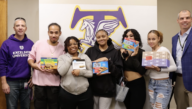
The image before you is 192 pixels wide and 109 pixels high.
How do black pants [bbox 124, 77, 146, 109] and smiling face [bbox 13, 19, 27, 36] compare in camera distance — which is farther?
smiling face [bbox 13, 19, 27, 36]

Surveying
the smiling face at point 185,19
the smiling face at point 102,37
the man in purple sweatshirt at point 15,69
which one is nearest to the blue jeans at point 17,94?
the man in purple sweatshirt at point 15,69

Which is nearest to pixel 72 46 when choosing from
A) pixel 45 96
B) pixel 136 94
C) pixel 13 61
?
pixel 45 96

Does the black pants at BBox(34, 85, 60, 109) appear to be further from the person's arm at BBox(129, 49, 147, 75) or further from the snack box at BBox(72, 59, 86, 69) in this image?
the person's arm at BBox(129, 49, 147, 75)

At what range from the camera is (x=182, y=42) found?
8.00ft

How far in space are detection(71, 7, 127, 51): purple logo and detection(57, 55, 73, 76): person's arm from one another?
817 mm

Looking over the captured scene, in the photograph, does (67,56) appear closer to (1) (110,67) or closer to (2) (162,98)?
(1) (110,67)

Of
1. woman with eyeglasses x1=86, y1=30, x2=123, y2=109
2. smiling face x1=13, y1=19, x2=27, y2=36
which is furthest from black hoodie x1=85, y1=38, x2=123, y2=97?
smiling face x1=13, y1=19, x2=27, y2=36

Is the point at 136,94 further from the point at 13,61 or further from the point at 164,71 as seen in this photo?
the point at 13,61

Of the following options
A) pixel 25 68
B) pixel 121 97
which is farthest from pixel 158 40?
pixel 25 68

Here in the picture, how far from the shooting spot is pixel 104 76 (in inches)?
94.0

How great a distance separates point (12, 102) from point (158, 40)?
2.64m

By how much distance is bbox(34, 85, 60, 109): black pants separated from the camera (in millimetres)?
2344

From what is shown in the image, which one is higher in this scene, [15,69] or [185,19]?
[185,19]

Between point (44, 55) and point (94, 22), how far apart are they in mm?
1215
